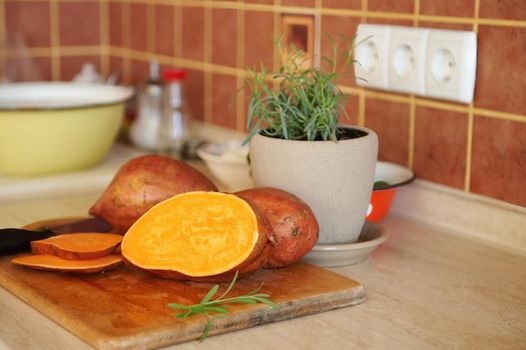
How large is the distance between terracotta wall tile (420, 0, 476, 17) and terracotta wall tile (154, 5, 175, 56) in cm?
74

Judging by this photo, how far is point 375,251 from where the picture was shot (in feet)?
3.88

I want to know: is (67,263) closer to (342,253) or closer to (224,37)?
(342,253)

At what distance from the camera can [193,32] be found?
71.4 inches

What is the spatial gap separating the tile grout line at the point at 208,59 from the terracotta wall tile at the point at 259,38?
13cm

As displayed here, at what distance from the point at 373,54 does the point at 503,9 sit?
0.25 m

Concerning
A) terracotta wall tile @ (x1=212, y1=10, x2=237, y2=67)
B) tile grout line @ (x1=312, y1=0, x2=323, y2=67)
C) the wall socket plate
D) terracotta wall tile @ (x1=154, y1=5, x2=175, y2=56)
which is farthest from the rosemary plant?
terracotta wall tile @ (x1=154, y1=5, x2=175, y2=56)

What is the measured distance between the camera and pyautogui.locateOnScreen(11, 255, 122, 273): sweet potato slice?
1.01 meters

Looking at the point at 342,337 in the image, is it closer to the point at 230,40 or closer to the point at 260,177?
the point at 260,177

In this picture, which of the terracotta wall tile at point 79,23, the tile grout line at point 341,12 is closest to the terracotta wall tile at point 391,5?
the tile grout line at point 341,12

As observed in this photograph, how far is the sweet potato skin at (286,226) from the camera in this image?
102 centimetres

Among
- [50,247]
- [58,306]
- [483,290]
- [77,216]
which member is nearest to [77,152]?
[77,216]

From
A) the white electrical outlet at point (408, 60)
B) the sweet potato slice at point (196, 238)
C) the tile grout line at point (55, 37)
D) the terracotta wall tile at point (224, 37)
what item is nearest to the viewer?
the sweet potato slice at point (196, 238)

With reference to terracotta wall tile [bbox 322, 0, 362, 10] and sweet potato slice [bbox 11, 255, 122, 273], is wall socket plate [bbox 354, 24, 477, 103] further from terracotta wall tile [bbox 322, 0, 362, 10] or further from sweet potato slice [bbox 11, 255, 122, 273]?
sweet potato slice [bbox 11, 255, 122, 273]

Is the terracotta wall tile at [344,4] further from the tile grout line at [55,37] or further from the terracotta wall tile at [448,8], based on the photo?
the tile grout line at [55,37]
